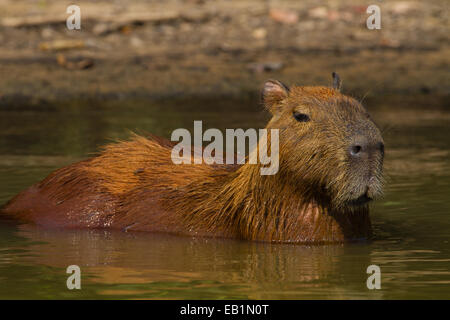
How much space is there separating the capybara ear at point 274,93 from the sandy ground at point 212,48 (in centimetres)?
798

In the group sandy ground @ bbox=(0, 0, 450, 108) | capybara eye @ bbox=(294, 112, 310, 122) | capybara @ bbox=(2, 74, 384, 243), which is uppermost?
sandy ground @ bbox=(0, 0, 450, 108)

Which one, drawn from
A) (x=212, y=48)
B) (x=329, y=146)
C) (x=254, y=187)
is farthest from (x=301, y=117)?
(x=212, y=48)

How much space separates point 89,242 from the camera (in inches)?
287

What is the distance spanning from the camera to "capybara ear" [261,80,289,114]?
692cm

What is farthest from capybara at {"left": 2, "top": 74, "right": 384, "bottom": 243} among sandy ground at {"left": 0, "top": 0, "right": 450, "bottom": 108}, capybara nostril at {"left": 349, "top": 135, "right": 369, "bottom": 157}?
sandy ground at {"left": 0, "top": 0, "right": 450, "bottom": 108}

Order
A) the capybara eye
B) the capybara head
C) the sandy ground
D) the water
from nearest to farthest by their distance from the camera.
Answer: the water, the capybara head, the capybara eye, the sandy ground

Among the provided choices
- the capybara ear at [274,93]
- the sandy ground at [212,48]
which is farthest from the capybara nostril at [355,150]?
the sandy ground at [212,48]

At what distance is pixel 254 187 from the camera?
696 cm

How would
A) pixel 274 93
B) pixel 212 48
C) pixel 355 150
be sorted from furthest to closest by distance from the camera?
1. pixel 212 48
2. pixel 274 93
3. pixel 355 150

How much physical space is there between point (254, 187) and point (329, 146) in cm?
64

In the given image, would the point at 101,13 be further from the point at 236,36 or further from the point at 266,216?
the point at 266,216

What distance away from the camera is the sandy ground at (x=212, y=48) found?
15273mm

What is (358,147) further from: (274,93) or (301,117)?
(274,93)

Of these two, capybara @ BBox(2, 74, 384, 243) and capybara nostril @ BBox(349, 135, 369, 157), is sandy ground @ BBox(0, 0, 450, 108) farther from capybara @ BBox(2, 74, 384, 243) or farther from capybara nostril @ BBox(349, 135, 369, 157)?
capybara nostril @ BBox(349, 135, 369, 157)
